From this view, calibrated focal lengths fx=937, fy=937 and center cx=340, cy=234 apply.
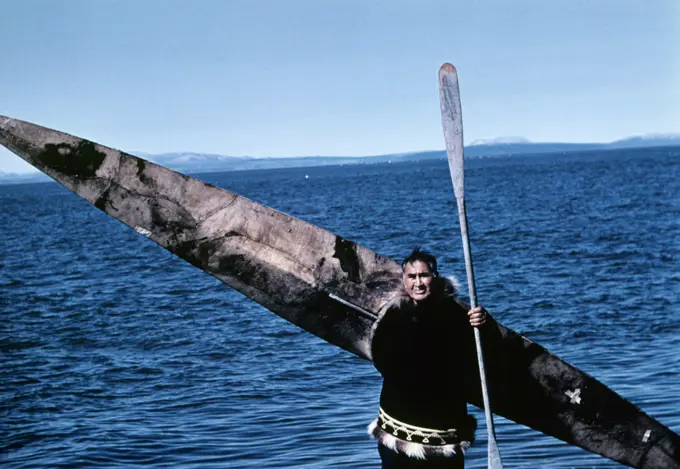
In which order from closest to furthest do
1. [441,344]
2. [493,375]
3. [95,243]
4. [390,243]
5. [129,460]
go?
1. [441,344]
2. [493,375]
3. [129,460]
4. [390,243]
5. [95,243]

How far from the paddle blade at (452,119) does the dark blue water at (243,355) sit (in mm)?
5529

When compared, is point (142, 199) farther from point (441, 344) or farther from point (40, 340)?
point (40, 340)

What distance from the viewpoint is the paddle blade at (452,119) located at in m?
5.85

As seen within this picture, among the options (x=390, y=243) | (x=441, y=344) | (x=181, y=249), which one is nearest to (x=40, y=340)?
(x=181, y=249)

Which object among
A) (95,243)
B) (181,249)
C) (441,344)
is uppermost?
(181,249)

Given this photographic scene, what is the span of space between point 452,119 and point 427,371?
1674 mm

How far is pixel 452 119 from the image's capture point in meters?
6.00

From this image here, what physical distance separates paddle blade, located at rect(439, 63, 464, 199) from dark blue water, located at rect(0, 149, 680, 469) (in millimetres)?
5529

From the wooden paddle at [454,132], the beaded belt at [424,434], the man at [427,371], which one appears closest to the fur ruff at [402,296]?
the man at [427,371]

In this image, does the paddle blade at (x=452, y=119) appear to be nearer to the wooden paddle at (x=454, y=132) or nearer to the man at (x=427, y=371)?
the wooden paddle at (x=454, y=132)

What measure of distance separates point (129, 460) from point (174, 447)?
648 millimetres

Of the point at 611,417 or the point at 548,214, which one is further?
the point at 548,214

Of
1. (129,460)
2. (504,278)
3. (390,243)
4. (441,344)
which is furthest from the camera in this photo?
(390,243)

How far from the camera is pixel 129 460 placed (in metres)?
11.8
